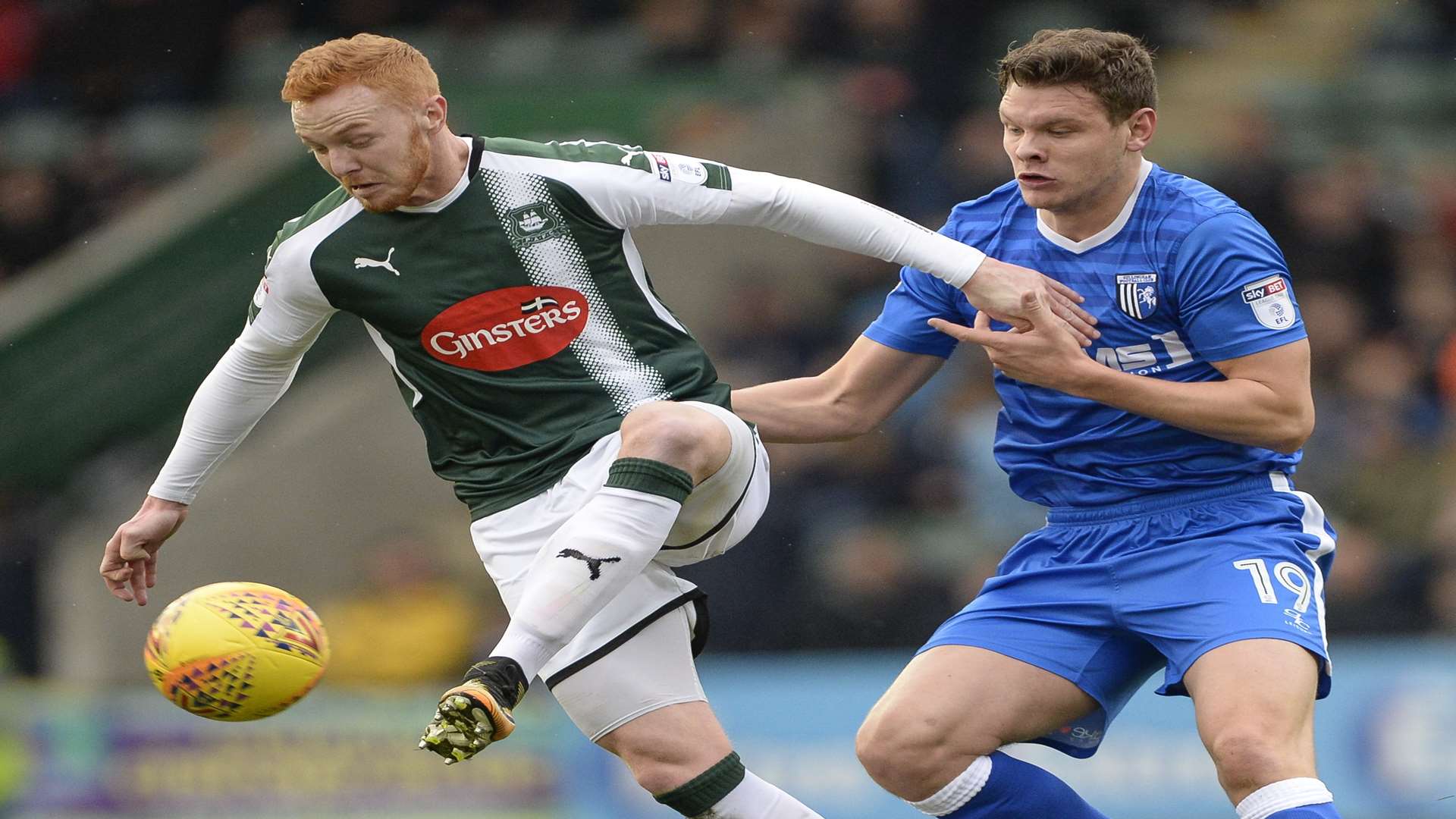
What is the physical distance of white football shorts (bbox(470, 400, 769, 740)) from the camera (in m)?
4.77

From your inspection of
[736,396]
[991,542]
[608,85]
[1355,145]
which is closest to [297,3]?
[608,85]

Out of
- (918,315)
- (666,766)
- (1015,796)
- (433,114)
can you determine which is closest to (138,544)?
(433,114)

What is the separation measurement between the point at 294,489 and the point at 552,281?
272 inches

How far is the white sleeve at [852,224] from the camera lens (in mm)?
4797

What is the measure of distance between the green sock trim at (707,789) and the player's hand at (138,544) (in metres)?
1.52

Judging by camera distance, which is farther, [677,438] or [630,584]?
[630,584]

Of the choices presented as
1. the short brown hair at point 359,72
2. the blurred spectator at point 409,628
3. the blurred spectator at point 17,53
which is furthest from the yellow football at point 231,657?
the blurred spectator at point 17,53

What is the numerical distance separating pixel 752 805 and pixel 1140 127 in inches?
78.5

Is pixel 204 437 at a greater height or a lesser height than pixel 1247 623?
greater

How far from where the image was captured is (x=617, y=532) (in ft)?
14.7

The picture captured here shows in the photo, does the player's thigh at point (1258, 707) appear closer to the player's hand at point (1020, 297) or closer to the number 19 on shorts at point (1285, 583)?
the number 19 on shorts at point (1285, 583)

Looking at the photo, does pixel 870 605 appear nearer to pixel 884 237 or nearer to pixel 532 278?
pixel 884 237

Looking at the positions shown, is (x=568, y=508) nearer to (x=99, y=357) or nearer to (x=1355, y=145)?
(x=99, y=357)

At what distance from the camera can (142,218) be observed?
36.7 ft
